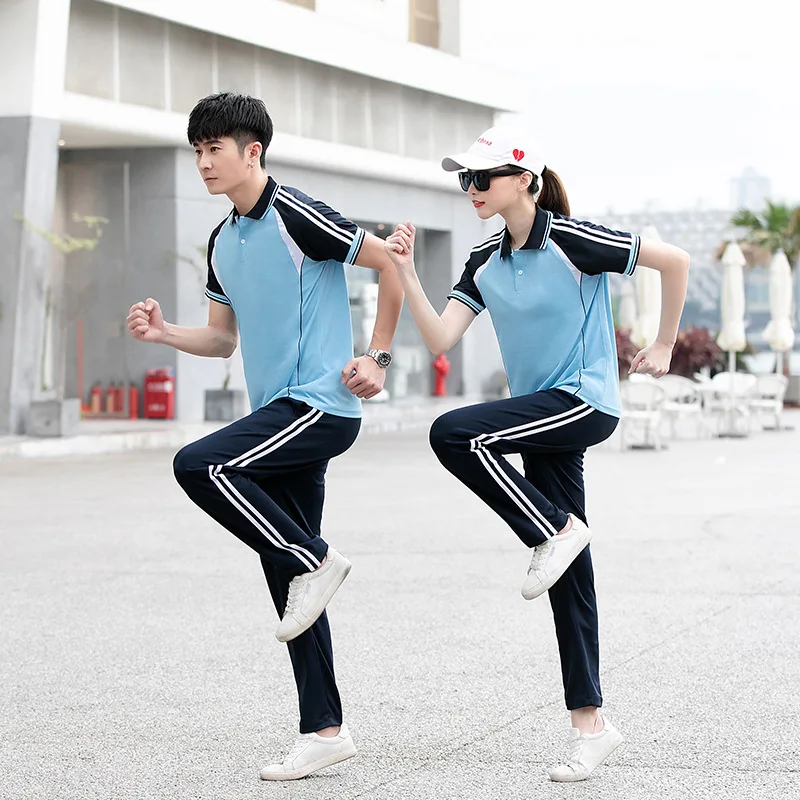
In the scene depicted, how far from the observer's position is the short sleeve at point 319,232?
436 cm

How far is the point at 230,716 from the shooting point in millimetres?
5102

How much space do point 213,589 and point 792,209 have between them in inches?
1494

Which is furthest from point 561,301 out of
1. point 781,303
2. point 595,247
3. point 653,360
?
point 781,303

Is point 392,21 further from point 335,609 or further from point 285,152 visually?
Result: point 335,609

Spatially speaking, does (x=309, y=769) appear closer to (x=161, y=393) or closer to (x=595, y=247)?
(x=595, y=247)

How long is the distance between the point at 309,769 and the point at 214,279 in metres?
1.53

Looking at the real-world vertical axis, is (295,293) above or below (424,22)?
below

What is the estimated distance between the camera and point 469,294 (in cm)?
469

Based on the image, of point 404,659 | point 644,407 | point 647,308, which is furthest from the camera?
point 647,308

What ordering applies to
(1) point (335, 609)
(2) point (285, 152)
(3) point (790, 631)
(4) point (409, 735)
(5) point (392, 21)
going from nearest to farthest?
(4) point (409, 735) → (3) point (790, 631) → (1) point (335, 609) → (2) point (285, 152) → (5) point (392, 21)

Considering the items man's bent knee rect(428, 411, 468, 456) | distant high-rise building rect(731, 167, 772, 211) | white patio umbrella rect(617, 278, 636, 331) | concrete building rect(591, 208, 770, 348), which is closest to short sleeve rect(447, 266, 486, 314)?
man's bent knee rect(428, 411, 468, 456)

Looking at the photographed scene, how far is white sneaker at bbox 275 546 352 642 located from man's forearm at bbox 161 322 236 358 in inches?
35.3

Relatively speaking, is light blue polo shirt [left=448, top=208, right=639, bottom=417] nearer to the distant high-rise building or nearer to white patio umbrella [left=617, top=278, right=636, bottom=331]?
white patio umbrella [left=617, top=278, right=636, bottom=331]

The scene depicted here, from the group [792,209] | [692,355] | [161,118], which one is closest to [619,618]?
[161,118]
